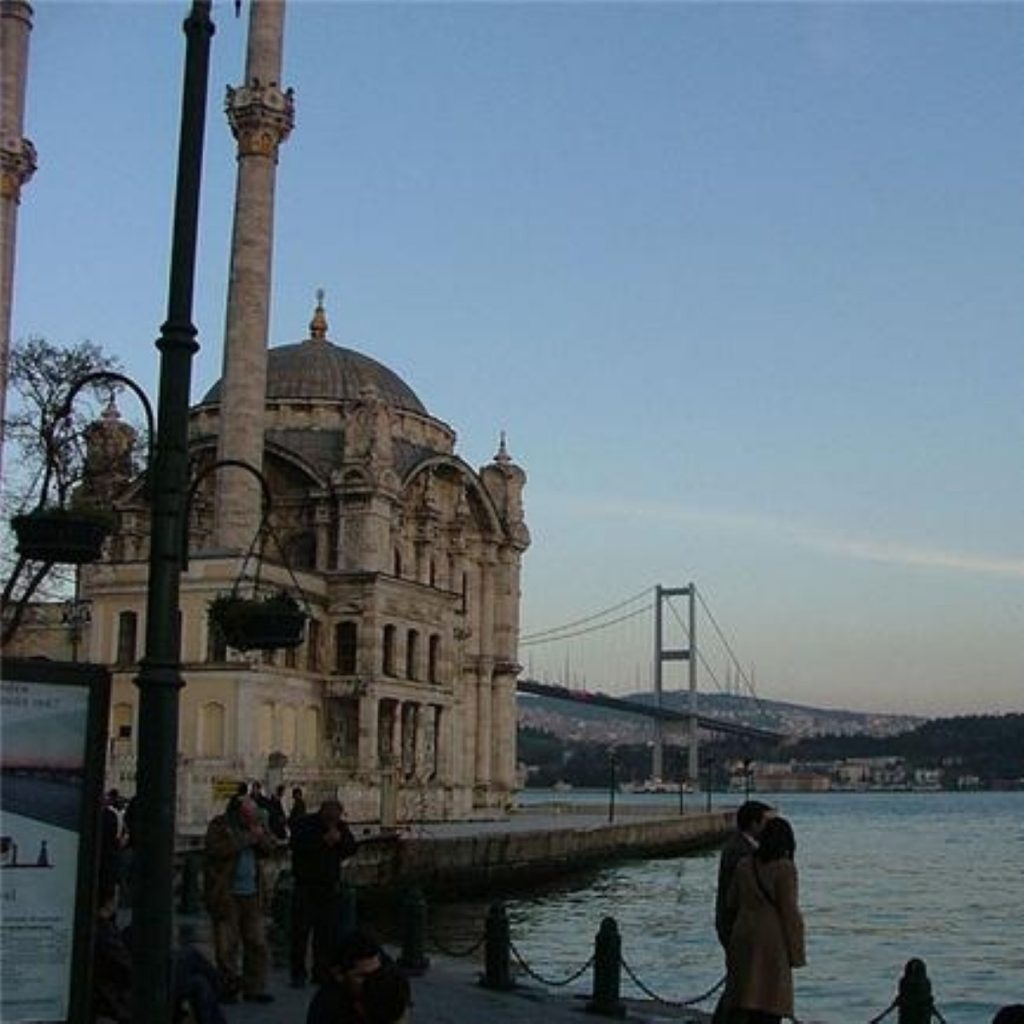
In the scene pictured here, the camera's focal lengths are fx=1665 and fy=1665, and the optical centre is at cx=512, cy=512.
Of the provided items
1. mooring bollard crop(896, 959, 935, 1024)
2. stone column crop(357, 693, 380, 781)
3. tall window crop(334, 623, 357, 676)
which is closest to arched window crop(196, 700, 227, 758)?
stone column crop(357, 693, 380, 781)

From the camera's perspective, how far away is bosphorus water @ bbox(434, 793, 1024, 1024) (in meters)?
23.6

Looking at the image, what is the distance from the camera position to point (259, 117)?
4491 centimetres

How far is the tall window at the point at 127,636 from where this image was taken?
4675cm

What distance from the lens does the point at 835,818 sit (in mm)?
125812

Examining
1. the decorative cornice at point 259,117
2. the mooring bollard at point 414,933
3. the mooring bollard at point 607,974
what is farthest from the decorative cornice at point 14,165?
the mooring bollard at point 607,974

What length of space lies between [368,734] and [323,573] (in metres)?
5.52

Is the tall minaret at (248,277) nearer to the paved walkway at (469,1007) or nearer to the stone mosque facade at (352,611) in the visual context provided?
the stone mosque facade at (352,611)

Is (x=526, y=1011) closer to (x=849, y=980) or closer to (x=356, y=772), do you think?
(x=849, y=980)

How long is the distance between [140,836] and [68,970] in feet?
2.88

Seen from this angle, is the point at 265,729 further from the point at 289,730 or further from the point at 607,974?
the point at 607,974

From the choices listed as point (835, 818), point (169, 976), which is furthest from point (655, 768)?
point (169, 976)

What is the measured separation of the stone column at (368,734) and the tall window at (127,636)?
6.92 meters

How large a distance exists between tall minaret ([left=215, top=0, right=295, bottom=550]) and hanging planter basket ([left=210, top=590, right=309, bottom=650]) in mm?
35607

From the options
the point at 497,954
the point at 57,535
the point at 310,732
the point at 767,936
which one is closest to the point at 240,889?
the point at 497,954
